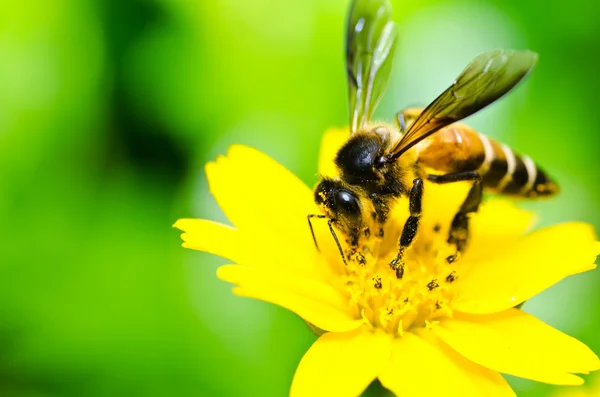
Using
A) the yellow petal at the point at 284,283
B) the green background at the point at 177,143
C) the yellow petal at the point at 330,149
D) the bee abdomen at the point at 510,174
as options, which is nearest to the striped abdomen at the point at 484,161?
the bee abdomen at the point at 510,174

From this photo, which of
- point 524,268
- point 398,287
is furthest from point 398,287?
point 524,268

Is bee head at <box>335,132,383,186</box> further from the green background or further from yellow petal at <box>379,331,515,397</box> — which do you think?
the green background

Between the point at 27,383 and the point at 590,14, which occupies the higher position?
the point at 590,14

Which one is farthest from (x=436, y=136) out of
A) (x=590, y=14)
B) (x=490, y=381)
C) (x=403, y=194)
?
(x=590, y=14)

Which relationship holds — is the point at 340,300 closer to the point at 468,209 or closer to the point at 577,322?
the point at 468,209

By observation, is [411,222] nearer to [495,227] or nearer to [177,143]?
[495,227]
